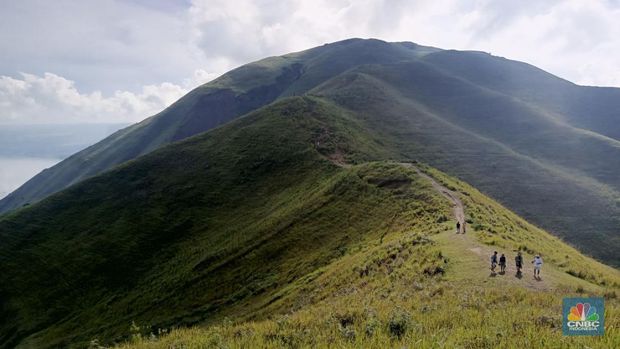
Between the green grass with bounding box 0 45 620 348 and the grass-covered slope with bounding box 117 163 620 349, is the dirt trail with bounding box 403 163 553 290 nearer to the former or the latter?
→ the grass-covered slope with bounding box 117 163 620 349

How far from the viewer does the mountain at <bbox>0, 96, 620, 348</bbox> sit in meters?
11.9

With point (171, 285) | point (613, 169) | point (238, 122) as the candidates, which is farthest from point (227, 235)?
point (613, 169)

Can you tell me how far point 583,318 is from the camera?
9.00 metres

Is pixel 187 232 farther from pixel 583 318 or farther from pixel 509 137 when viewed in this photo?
pixel 509 137

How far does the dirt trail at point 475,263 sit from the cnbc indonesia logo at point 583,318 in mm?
7954

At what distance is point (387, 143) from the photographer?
9444 centimetres

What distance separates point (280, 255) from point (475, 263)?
74.3ft

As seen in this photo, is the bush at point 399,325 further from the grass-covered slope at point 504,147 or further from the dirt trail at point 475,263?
the grass-covered slope at point 504,147

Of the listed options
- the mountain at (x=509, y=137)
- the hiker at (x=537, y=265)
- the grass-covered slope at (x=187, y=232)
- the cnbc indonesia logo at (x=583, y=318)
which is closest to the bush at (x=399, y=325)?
the cnbc indonesia logo at (x=583, y=318)

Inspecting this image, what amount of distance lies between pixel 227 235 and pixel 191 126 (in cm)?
15425

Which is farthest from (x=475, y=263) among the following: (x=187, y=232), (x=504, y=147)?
(x=504, y=147)

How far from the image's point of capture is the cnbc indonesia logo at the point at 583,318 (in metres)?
8.72

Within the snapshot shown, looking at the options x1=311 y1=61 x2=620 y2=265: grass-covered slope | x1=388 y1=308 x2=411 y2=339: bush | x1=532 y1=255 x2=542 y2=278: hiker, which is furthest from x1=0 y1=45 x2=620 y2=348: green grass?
x1=532 y1=255 x2=542 y2=278: hiker

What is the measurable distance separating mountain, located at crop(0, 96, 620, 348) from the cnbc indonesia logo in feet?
1.10
